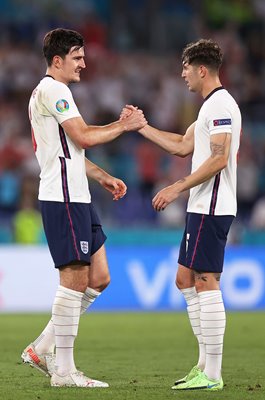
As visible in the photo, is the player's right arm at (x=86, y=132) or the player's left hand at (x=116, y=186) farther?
the player's left hand at (x=116, y=186)

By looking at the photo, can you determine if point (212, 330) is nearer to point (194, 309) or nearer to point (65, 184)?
point (194, 309)

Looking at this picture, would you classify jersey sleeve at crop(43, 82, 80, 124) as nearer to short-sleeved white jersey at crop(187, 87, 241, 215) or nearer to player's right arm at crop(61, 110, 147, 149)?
player's right arm at crop(61, 110, 147, 149)

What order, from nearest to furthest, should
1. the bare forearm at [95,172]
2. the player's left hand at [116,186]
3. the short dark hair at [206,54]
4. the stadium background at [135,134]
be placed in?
the short dark hair at [206,54], the player's left hand at [116,186], the bare forearm at [95,172], the stadium background at [135,134]

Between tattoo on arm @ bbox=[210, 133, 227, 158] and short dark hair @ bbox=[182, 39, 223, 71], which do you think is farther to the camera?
short dark hair @ bbox=[182, 39, 223, 71]

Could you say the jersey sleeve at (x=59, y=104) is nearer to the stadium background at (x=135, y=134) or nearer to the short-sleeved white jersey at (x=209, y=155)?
the short-sleeved white jersey at (x=209, y=155)

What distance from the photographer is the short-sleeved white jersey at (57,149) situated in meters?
6.91

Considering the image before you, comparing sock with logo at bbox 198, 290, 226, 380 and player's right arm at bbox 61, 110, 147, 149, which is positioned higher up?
player's right arm at bbox 61, 110, 147, 149

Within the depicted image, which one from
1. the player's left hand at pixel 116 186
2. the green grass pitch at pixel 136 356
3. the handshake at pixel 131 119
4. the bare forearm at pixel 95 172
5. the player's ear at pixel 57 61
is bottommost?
the green grass pitch at pixel 136 356

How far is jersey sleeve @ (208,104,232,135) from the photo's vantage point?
6926mm

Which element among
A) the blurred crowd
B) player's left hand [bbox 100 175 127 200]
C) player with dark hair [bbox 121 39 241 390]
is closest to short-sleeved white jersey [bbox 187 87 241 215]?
player with dark hair [bbox 121 39 241 390]

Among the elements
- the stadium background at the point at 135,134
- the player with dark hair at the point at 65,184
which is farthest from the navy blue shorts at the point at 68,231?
the stadium background at the point at 135,134

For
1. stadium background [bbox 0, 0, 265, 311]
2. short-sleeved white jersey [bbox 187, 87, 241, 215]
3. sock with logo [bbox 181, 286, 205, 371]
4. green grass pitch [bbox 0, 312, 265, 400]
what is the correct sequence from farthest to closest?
1. stadium background [bbox 0, 0, 265, 311]
2. sock with logo [bbox 181, 286, 205, 371]
3. short-sleeved white jersey [bbox 187, 87, 241, 215]
4. green grass pitch [bbox 0, 312, 265, 400]

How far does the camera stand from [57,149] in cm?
696

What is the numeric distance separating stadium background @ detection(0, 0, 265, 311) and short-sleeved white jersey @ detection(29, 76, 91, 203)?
7.06 m
